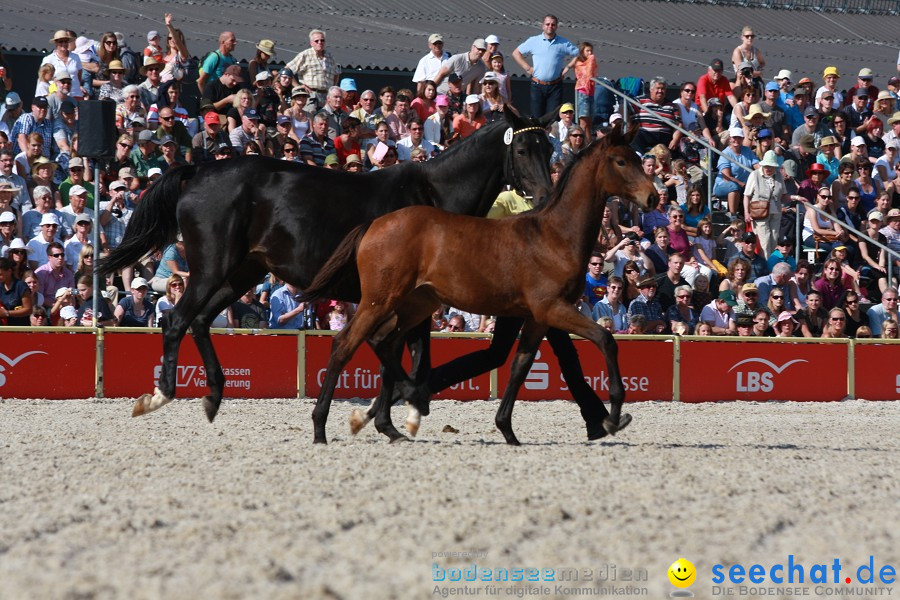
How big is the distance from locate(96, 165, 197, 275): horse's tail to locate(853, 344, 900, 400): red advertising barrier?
26.7 ft

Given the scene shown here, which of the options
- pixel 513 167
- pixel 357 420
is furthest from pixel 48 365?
pixel 513 167

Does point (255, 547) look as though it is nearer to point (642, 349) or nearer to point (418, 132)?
point (642, 349)

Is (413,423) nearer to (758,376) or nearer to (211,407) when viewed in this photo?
(211,407)

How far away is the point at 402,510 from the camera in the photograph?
5910 millimetres

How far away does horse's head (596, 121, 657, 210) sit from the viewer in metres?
8.41

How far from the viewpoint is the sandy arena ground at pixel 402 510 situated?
475 cm

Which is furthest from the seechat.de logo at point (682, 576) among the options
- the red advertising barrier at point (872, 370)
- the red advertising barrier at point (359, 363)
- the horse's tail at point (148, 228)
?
the red advertising barrier at point (872, 370)

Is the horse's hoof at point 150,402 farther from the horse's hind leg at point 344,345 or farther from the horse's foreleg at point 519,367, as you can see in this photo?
the horse's foreleg at point 519,367

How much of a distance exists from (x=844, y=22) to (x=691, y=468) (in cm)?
2529

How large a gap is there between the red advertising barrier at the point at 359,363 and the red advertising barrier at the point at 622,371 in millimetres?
633

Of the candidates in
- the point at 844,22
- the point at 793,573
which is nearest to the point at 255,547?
the point at 793,573

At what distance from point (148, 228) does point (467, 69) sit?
830 centimetres

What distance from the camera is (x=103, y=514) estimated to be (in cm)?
586

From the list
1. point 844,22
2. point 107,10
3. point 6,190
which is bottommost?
point 6,190
